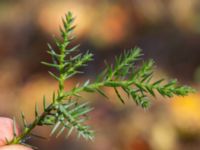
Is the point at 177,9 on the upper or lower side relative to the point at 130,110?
upper

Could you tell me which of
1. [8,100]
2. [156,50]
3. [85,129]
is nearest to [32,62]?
[8,100]

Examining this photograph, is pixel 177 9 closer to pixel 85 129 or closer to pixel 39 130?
pixel 39 130

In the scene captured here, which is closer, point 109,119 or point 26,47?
point 109,119

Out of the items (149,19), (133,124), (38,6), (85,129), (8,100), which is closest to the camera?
(85,129)

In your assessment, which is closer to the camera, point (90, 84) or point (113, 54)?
point (90, 84)

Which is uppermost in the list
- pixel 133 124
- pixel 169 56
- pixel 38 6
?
pixel 38 6

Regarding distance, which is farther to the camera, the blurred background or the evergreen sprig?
the blurred background

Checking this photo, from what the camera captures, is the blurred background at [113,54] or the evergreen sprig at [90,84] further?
the blurred background at [113,54]

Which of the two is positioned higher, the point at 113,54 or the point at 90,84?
the point at 90,84
